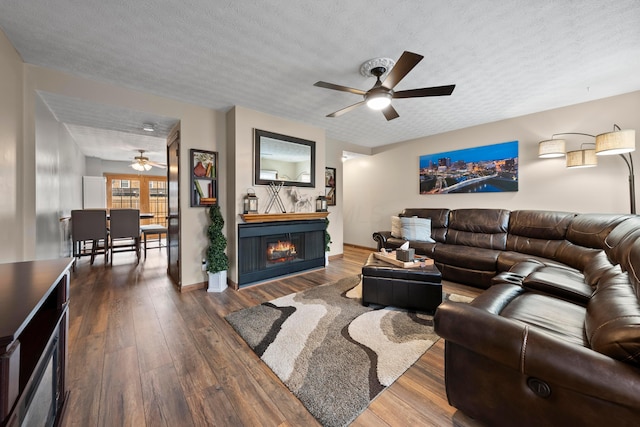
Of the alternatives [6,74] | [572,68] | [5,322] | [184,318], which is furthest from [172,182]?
[572,68]

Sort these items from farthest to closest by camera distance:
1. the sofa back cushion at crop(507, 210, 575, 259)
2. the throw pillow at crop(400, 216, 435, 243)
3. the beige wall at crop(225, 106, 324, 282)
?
the throw pillow at crop(400, 216, 435, 243)
the beige wall at crop(225, 106, 324, 282)
the sofa back cushion at crop(507, 210, 575, 259)

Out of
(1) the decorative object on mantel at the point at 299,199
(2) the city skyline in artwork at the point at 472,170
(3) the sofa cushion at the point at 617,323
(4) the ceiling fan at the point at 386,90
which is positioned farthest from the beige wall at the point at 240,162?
(3) the sofa cushion at the point at 617,323

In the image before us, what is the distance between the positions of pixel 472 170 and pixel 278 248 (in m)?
3.70

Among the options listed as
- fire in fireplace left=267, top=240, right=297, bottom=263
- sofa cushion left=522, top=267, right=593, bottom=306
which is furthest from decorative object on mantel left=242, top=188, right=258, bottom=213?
Result: sofa cushion left=522, top=267, right=593, bottom=306

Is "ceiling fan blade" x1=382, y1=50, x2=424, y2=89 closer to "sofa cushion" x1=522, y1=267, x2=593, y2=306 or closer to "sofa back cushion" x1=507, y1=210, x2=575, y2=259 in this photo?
"sofa cushion" x1=522, y1=267, x2=593, y2=306

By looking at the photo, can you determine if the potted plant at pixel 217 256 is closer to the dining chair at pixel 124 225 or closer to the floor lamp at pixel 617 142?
the dining chair at pixel 124 225

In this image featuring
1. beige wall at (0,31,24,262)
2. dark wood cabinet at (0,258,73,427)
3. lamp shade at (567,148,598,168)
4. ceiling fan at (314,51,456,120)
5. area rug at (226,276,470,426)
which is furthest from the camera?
lamp shade at (567,148,598,168)

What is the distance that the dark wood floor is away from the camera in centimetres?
133

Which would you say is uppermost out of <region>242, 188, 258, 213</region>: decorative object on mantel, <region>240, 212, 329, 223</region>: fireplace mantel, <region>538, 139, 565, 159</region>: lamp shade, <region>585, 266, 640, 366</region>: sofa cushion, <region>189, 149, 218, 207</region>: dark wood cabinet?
<region>538, 139, 565, 159</region>: lamp shade

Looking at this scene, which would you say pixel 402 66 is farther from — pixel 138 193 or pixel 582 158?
pixel 138 193

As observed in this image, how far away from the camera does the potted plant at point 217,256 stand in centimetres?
319

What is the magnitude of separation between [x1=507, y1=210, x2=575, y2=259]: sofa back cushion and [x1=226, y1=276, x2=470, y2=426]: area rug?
2.05 metres

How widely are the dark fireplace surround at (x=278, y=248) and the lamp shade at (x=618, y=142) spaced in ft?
12.0

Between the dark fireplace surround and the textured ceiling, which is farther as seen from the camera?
the dark fireplace surround
